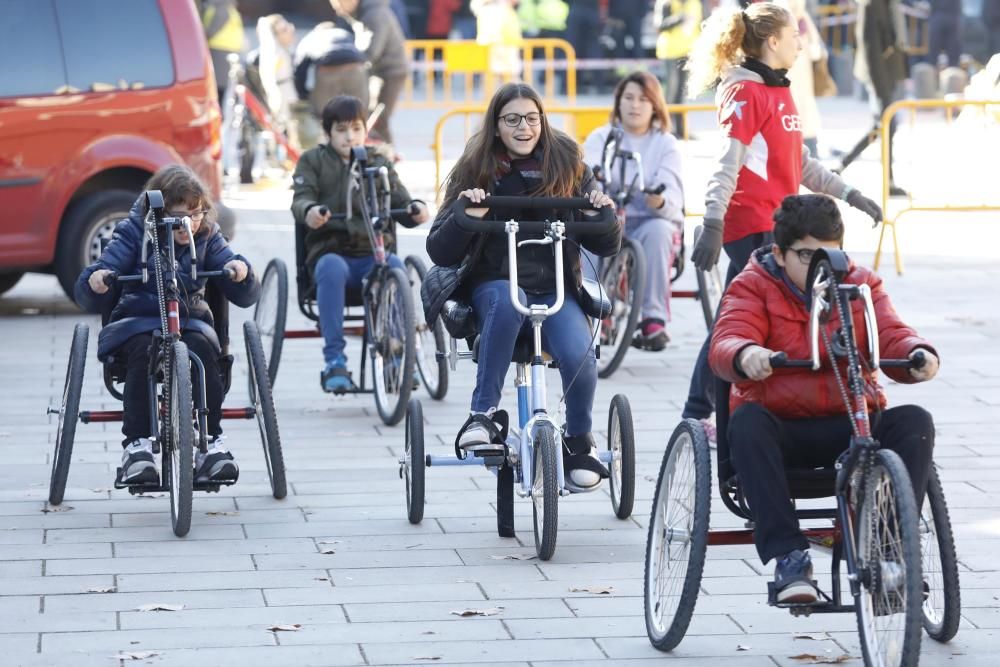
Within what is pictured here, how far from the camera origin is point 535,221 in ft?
21.2

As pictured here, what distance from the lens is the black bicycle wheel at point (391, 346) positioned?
8305 mm

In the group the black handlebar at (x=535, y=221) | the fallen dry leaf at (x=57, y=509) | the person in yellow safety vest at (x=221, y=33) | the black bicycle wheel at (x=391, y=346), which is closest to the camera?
the black handlebar at (x=535, y=221)

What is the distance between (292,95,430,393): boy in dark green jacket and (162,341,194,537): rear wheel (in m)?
2.17

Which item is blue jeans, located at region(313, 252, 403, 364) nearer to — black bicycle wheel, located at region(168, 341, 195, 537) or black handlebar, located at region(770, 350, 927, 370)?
black bicycle wheel, located at region(168, 341, 195, 537)

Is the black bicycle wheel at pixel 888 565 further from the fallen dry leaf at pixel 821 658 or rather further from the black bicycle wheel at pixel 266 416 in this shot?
the black bicycle wheel at pixel 266 416

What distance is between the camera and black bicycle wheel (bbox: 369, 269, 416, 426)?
27.2 ft

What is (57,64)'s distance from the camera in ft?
37.1

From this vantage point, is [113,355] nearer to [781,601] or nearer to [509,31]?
[781,601]

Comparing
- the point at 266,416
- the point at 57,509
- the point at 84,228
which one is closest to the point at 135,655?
the point at 266,416

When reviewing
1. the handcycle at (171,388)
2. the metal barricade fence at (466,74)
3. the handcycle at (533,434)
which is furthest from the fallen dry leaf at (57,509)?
the metal barricade fence at (466,74)

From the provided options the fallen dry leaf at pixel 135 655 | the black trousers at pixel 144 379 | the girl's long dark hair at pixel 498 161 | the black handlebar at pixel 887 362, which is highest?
the girl's long dark hair at pixel 498 161

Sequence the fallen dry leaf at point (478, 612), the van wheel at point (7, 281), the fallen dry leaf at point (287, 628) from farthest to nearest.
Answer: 1. the van wheel at point (7, 281)
2. the fallen dry leaf at point (478, 612)
3. the fallen dry leaf at point (287, 628)

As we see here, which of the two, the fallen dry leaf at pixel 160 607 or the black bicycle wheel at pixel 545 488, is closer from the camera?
the fallen dry leaf at pixel 160 607

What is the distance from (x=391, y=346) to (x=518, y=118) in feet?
7.09
